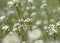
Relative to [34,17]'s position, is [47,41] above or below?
below

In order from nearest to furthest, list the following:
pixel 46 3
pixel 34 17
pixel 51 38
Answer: pixel 51 38, pixel 34 17, pixel 46 3

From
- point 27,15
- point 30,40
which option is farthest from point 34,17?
point 30,40

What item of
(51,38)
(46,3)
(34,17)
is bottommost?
(51,38)

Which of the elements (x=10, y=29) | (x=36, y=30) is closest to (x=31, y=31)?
(x=36, y=30)

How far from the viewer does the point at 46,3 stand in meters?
1.50

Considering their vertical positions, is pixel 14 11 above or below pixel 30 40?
above

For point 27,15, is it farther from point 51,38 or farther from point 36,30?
point 51,38

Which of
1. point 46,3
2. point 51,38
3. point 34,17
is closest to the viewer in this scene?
point 51,38

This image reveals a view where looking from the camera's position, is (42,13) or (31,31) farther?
(42,13)

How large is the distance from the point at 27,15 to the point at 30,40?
0.56 feet

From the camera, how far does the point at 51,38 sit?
1.29 meters

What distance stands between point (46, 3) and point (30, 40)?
1.02 feet

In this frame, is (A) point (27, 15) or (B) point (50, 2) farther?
(B) point (50, 2)

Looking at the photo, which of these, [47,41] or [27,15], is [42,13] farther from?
[47,41]
